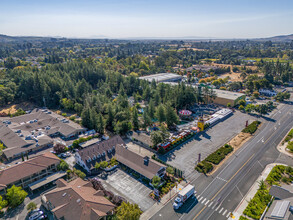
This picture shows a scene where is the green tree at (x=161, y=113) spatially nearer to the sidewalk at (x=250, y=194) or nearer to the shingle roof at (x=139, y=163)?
the shingle roof at (x=139, y=163)

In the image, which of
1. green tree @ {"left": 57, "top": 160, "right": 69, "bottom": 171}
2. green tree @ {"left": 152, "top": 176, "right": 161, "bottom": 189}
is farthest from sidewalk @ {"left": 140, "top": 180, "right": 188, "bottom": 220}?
green tree @ {"left": 57, "top": 160, "right": 69, "bottom": 171}

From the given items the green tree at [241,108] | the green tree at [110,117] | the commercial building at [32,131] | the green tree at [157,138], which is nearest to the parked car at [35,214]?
the commercial building at [32,131]

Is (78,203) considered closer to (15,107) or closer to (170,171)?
(170,171)

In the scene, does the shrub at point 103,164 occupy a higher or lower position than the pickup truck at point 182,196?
higher

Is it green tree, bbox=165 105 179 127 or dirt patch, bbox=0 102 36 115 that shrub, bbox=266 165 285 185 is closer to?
green tree, bbox=165 105 179 127

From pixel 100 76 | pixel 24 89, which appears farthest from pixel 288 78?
pixel 24 89

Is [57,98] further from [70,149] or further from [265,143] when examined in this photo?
[265,143]

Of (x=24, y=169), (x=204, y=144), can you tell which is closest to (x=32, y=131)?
(x=24, y=169)
